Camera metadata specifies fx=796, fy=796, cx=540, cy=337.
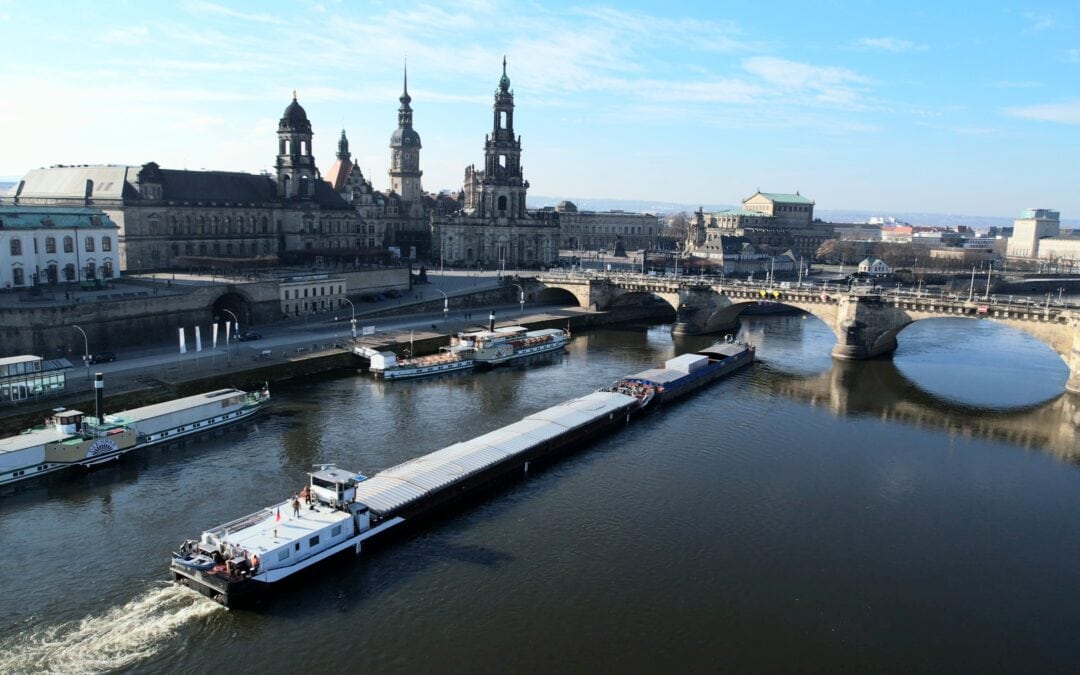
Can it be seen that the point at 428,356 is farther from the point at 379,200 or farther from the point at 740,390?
the point at 379,200

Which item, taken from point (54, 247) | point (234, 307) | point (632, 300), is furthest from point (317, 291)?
point (632, 300)

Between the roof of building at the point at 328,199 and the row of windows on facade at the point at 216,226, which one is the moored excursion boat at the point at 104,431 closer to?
the row of windows on facade at the point at 216,226

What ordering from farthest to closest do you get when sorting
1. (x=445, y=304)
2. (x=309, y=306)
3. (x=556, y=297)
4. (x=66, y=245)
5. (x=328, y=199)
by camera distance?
(x=328, y=199), (x=556, y=297), (x=445, y=304), (x=309, y=306), (x=66, y=245)

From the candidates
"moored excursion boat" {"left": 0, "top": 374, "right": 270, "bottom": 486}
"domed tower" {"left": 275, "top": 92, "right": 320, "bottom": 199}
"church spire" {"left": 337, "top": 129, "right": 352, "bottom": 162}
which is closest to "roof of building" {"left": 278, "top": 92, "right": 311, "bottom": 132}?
"domed tower" {"left": 275, "top": 92, "right": 320, "bottom": 199}

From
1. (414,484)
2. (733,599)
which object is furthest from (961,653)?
(414,484)

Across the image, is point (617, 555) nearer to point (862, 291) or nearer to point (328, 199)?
point (862, 291)
